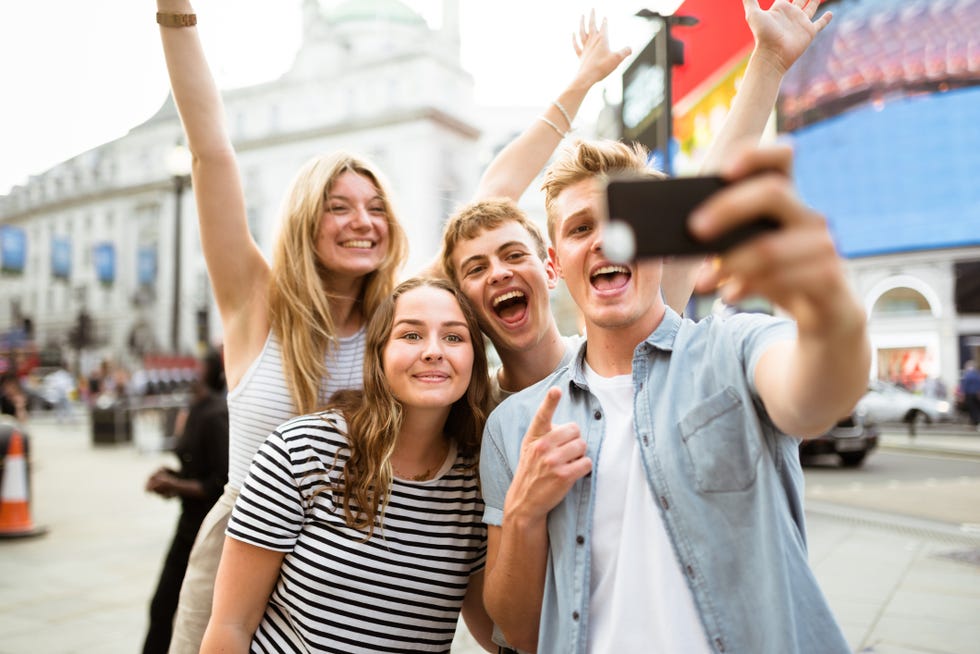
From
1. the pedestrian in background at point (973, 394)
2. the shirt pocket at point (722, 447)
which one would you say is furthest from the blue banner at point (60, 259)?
the pedestrian in background at point (973, 394)

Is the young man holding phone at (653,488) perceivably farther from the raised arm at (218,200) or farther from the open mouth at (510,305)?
the raised arm at (218,200)

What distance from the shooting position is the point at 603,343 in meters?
1.74

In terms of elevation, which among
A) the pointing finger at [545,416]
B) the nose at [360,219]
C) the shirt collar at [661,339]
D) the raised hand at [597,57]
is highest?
the raised hand at [597,57]

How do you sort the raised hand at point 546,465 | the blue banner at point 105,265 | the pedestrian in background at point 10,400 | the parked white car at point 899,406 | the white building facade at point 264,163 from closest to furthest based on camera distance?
the raised hand at point 546,465 < the pedestrian in background at point 10,400 < the parked white car at point 899,406 < the blue banner at point 105,265 < the white building facade at point 264,163

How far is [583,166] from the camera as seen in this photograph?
182 centimetres

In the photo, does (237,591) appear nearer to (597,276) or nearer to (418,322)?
(418,322)

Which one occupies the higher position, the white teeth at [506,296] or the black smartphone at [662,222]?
the black smartphone at [662,222]

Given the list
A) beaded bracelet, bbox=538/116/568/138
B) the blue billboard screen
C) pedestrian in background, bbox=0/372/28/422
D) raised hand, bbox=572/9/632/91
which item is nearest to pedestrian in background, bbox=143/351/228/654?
beaded bracelet, bbox=538/116/568/138

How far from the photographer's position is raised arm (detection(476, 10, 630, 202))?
9.27 feet

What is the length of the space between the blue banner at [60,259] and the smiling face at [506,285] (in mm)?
22634

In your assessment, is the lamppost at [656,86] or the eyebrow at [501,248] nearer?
the eyebrow at [501,248]

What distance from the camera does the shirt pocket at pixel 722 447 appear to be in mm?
1431

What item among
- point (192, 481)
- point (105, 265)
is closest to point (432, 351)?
point (192, 481)

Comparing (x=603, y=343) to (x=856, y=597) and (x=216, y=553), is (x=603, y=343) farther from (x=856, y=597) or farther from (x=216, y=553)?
(x=856, y=597)
